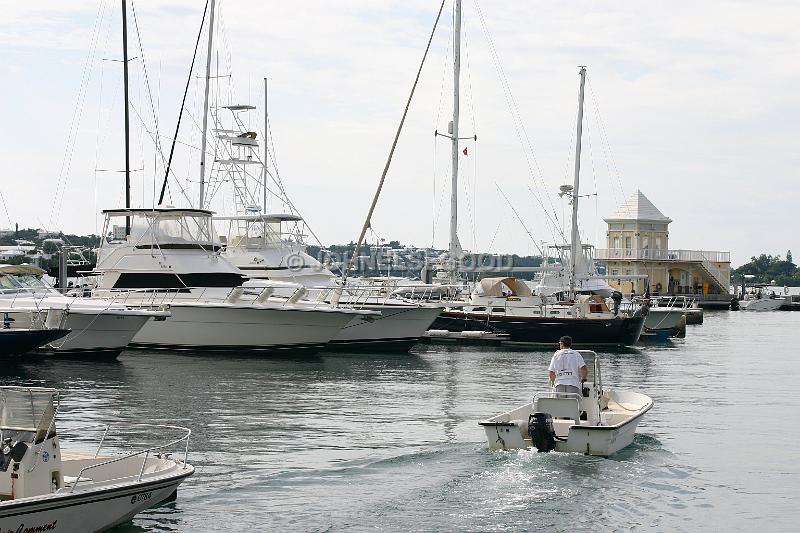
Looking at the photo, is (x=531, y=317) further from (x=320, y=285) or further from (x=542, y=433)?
(x=542, y=433)

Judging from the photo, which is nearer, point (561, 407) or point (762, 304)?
point (561, 407)

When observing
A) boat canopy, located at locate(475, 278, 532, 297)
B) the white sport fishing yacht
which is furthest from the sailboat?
the white sport fishing yacht

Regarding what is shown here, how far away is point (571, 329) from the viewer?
165 ft

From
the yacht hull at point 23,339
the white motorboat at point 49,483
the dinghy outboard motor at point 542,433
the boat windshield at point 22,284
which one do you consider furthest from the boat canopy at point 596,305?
the white motorboat at point 49,483

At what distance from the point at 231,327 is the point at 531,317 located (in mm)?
15248

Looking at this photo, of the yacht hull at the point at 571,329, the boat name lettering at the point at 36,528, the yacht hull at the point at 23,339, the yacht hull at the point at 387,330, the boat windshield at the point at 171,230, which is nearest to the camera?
the boat name lettering at the point at 36,528

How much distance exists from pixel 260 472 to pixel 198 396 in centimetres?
1089

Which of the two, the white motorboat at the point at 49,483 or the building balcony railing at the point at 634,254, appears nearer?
the white motorboat at the point at 49,483

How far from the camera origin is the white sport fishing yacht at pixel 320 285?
Answer: 44.3 metres

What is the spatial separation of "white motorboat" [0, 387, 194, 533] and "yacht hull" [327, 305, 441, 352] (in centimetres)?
2908

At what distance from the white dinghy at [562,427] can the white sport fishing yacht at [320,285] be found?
2186 centimetres

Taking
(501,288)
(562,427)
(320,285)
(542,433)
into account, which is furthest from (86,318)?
(501,288)

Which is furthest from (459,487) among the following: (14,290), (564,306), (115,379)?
(564,306)

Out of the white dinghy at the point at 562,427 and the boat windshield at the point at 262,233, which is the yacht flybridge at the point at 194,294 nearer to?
the boat windshield at the point at 262,233
